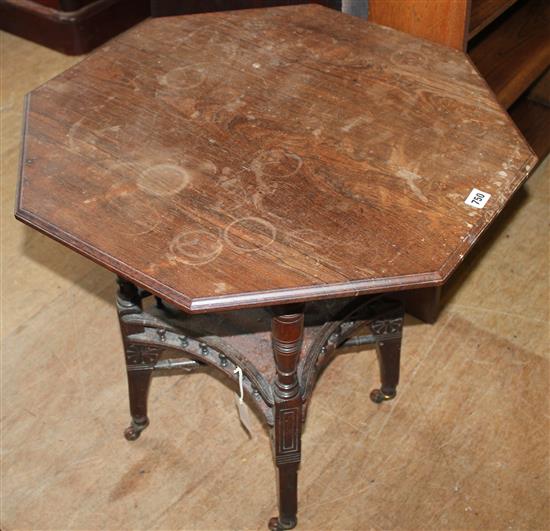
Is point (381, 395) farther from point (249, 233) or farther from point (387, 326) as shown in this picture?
point (249, 233)

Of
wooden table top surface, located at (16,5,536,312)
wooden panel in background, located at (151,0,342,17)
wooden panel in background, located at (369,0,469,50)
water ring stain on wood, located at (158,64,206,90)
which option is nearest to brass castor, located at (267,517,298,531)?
wooden table top surface, located at (16,5,536,312)

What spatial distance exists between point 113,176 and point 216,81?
1.11ft

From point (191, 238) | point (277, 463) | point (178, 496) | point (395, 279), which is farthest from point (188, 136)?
point (178, 496)

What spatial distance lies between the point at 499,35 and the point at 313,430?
3.85 feet

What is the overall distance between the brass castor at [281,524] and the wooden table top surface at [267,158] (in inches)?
27.6

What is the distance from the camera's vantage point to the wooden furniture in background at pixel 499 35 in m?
1.93

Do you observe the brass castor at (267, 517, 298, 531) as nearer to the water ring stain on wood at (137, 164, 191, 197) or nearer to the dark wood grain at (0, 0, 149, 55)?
the water ring stain on wood at (137, 164, 191, 197)

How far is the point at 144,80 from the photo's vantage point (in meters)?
1.74

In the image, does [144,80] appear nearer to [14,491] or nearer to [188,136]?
[188,136]

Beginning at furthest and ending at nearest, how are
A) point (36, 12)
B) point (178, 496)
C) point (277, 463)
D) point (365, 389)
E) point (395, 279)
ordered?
point (36, 12)
point (365, 389)
point (178, 496)
point (277, 463)
point (395, 279)

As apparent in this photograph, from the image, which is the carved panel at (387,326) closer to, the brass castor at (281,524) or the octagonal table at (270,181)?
the octagonal table at (270,181)

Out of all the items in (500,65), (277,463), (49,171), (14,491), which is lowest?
(14,491)

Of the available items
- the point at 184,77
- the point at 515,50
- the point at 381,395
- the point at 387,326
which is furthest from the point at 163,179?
the point at 515,50

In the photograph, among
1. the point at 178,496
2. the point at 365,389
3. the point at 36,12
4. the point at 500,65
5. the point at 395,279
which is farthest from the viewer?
the point at 36,12
